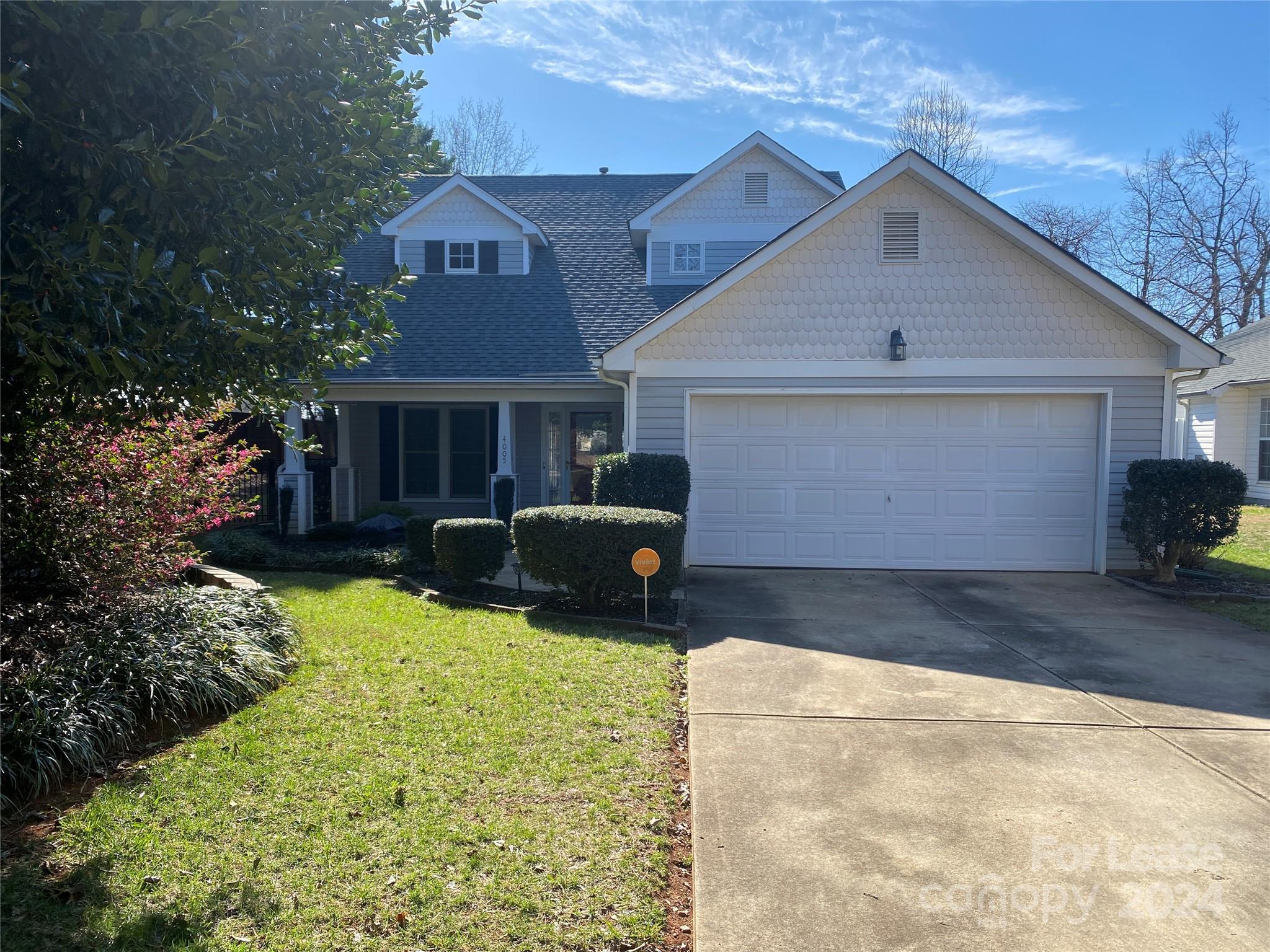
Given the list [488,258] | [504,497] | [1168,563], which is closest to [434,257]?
[488,258]

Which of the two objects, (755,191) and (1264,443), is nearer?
(755,191)

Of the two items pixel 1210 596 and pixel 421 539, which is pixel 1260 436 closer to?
pixel 1210 596

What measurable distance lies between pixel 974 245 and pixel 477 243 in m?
9.43

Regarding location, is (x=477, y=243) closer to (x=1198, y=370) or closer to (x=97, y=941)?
(x=1198, y=370)

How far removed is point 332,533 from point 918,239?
9854mm

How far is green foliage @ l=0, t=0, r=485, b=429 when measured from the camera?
10.5 feet

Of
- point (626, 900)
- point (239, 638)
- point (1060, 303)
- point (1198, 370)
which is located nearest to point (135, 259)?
point (626, 900)

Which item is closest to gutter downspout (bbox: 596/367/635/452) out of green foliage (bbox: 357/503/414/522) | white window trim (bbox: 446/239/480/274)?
green foliage (bbox: 357/503/414/522)

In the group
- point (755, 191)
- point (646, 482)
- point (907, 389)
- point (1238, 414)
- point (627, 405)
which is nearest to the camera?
point (646, 482)

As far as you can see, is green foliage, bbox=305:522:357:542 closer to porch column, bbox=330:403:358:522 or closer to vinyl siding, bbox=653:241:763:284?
porch column, bbox=330:403:358:522

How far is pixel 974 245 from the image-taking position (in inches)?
421

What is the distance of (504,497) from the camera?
549 inches

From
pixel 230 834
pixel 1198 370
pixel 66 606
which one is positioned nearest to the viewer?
pixel 230 834

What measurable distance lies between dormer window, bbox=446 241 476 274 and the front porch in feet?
8.78
